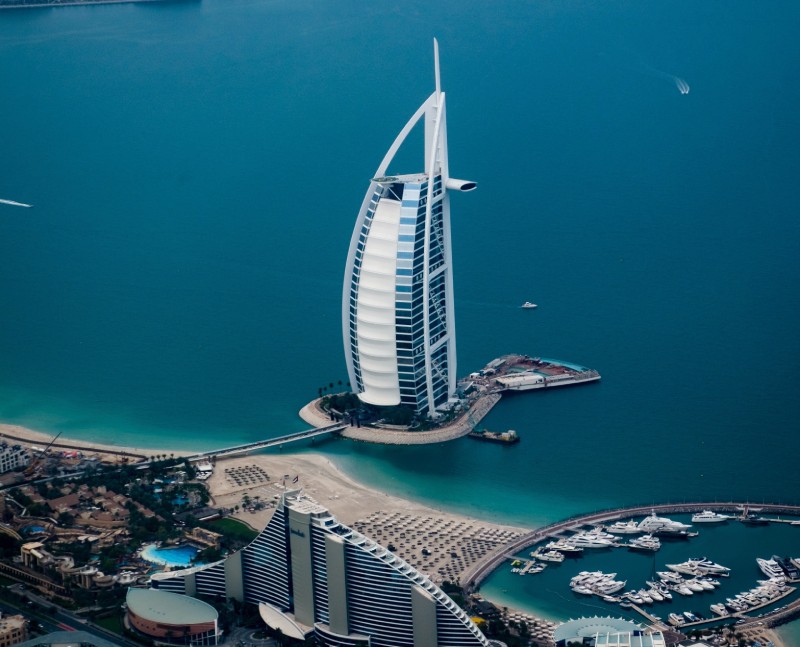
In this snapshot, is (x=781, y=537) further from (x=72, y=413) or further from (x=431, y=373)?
(x=72, y=413)

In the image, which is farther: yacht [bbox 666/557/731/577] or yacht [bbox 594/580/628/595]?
yacht [bbox 666/557/731/577]

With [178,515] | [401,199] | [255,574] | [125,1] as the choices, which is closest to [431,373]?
[401,199]

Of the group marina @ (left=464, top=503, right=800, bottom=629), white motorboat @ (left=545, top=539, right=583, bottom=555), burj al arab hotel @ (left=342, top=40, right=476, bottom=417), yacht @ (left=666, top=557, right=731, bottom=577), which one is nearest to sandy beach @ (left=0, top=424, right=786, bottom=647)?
marina @ (left=464, top=503, right=800, bottom=629)

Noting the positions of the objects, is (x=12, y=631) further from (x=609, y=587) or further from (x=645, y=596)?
(x=645, y=596)

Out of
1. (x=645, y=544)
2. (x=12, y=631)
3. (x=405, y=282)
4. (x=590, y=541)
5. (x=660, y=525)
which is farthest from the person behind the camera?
(x=405, y=282)

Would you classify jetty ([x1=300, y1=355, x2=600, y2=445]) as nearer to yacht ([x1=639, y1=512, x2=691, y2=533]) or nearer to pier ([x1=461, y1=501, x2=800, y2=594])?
pier ([x1=461, y1=501, x2=800, y2=594])

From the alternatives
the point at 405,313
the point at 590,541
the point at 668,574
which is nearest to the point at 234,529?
the point at 590,541

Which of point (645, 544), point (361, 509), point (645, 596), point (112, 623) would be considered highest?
point (361, 509)
